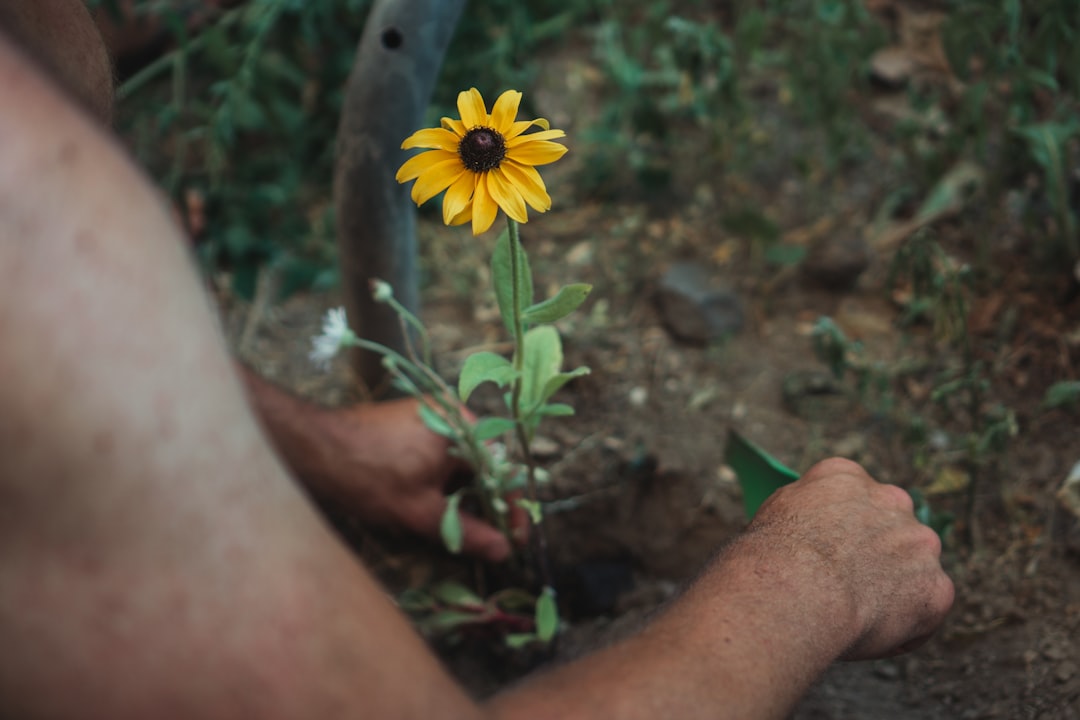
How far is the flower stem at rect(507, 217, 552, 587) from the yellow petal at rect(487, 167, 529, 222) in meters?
0.01

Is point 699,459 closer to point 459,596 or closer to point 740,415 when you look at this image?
point 740,415

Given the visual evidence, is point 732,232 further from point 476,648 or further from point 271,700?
point 271,700

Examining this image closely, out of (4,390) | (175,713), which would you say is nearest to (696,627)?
(175,713)

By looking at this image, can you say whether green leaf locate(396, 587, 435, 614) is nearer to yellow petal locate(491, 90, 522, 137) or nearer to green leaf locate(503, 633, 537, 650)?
green leaf locate(503, 633, 537, 650)

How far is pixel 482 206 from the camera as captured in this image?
92 cm

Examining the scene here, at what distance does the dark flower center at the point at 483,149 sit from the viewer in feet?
3.05

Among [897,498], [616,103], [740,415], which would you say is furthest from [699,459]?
[616,103]

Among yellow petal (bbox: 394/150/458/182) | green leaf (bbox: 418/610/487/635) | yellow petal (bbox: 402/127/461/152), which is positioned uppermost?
yellow petal (bbox: 402/127/461/152)

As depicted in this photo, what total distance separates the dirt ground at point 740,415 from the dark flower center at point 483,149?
489mm

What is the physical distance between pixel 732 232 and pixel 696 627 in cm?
109

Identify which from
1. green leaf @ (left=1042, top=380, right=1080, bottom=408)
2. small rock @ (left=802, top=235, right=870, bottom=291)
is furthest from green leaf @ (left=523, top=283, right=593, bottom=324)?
small rock @ (left=802, top=235, right=870, bottom=291)

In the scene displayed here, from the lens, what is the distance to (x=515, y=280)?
3.14ft

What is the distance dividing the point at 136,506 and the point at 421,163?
1.49ft

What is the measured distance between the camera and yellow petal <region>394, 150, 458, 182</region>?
0.94 meters
